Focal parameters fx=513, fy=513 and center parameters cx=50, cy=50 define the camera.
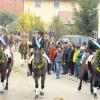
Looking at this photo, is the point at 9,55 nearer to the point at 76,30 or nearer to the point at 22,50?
the point at 22,50

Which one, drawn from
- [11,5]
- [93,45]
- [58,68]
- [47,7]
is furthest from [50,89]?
[11,5]

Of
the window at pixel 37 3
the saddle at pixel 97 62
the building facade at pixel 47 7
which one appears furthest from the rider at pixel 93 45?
the window at pixel 37 3

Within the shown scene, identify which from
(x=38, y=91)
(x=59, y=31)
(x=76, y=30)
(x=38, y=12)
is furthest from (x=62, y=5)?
(x=38, y=91)

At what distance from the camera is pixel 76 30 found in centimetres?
4831

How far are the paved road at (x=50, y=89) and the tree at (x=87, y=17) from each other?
1876cm

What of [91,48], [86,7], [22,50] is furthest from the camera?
[86,7]

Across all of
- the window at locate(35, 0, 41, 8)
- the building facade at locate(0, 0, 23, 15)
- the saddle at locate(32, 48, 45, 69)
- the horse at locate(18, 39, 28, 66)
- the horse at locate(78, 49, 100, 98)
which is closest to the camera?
the saddle at locate(32, 48, 45, 69)

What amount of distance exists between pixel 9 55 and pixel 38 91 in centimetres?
194

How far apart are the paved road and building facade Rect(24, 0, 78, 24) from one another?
1892 inches

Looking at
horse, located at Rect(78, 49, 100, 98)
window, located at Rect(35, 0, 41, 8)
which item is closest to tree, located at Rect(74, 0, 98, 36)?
horse, located at Rect(78, 49, 100, 98)

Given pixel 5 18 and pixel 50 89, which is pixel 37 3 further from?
pixel 50 89

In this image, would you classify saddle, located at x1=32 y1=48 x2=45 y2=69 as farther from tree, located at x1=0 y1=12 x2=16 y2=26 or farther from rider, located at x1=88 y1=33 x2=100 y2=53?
tree, located at x1=0 y1=12 x2=16 y2=26

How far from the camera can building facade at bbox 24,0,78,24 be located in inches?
2901

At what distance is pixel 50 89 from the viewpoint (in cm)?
2014
